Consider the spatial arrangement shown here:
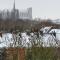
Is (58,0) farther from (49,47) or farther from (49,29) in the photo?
(49,47)

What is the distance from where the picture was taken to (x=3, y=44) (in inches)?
187

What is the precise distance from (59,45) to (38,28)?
579mm

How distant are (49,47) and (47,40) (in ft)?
1.08

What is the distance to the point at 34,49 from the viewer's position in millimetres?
4375

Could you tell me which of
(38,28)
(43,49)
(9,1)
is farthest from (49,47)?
(9,1)

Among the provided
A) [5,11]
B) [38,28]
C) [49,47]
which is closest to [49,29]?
[38,28]

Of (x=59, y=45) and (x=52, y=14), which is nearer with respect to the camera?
(x=59, y=45)

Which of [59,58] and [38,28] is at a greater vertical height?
[38,28]

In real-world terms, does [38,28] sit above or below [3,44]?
above

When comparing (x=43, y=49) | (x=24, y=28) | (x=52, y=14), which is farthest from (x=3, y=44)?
(x=52, y=14)

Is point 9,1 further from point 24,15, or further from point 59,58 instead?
point 59,58

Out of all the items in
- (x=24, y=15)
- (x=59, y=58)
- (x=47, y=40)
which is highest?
(x=24, y=15)

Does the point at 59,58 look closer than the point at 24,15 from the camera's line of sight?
Yes

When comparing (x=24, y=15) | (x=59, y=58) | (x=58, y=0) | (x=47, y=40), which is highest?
(x=58, y=0)
